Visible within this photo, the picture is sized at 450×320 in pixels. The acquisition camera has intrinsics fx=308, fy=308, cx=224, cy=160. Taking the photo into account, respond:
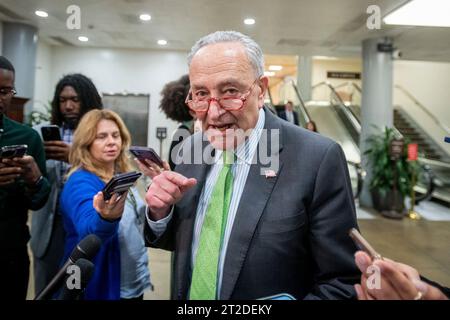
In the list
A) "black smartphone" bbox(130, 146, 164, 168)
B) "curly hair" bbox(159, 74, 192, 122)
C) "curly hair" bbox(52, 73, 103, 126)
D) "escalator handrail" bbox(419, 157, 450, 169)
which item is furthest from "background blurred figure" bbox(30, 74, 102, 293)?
"escalator handrail" bbox(419, 157, 450, 169)

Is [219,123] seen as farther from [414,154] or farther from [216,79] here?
[414,154]

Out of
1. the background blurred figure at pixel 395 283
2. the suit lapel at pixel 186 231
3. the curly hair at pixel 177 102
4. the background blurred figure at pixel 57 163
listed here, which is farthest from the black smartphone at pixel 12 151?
the background blurred figure at pixel 395 283

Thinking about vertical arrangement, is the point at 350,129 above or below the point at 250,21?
below

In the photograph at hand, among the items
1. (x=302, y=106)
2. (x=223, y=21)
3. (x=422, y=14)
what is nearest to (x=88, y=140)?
(x=223, y=21)

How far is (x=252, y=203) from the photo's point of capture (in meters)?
0.77

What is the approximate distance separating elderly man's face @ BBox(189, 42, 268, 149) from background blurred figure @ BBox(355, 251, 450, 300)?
0.40m

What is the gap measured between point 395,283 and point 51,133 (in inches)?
46.8

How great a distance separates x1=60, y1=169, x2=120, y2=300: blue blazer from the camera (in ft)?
3.22

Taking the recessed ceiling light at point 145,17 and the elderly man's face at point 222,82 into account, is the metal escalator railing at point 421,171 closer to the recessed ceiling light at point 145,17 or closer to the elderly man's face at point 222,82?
the elderly man's face at point 222,82

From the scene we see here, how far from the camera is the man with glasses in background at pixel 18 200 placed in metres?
0.97

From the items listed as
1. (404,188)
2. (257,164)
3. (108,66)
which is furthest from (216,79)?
(108,66)

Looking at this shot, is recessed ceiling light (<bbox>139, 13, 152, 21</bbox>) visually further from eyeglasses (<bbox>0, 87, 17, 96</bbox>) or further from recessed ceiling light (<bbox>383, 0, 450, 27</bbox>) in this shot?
recessed ceiling light (<bbox>383, 0, 450, 27</bbox>)

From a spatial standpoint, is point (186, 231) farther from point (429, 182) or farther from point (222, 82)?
point (429, 182)

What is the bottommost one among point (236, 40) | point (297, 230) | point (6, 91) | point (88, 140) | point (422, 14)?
point (297, 230)
